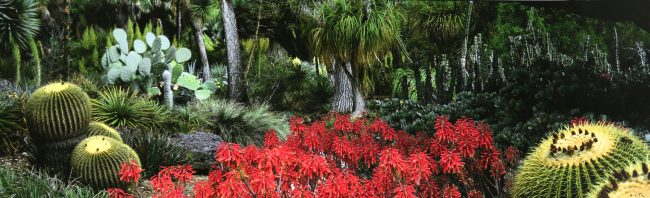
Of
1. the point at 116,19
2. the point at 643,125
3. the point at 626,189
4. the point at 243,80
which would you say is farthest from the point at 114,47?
the point at 626,189

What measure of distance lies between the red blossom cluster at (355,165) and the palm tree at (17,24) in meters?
2.40

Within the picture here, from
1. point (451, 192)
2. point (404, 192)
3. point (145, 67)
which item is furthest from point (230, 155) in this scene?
point (145, 67)

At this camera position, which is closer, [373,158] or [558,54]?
[373,158]

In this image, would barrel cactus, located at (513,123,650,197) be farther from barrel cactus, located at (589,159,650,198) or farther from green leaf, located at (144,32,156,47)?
green leaf, located at (144,32,156,47)

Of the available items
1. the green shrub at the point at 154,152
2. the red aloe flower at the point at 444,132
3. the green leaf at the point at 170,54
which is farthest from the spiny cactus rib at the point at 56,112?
the red aloe flower at the point at 444,132

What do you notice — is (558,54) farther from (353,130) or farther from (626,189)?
(626,189)

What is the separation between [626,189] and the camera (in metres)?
1.91

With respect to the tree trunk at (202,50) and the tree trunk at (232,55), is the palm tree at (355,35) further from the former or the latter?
the tree trunk at (202,50)

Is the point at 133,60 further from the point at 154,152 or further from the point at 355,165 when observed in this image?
the point at 355,165

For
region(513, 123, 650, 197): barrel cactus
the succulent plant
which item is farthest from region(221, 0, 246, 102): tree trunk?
region(513, 123, 650, 197): barrel cactus

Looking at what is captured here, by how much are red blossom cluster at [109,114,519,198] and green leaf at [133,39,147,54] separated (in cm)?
280

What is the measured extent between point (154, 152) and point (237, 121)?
1312mm

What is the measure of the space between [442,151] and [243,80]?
370 cm

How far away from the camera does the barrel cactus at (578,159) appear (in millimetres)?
2561
